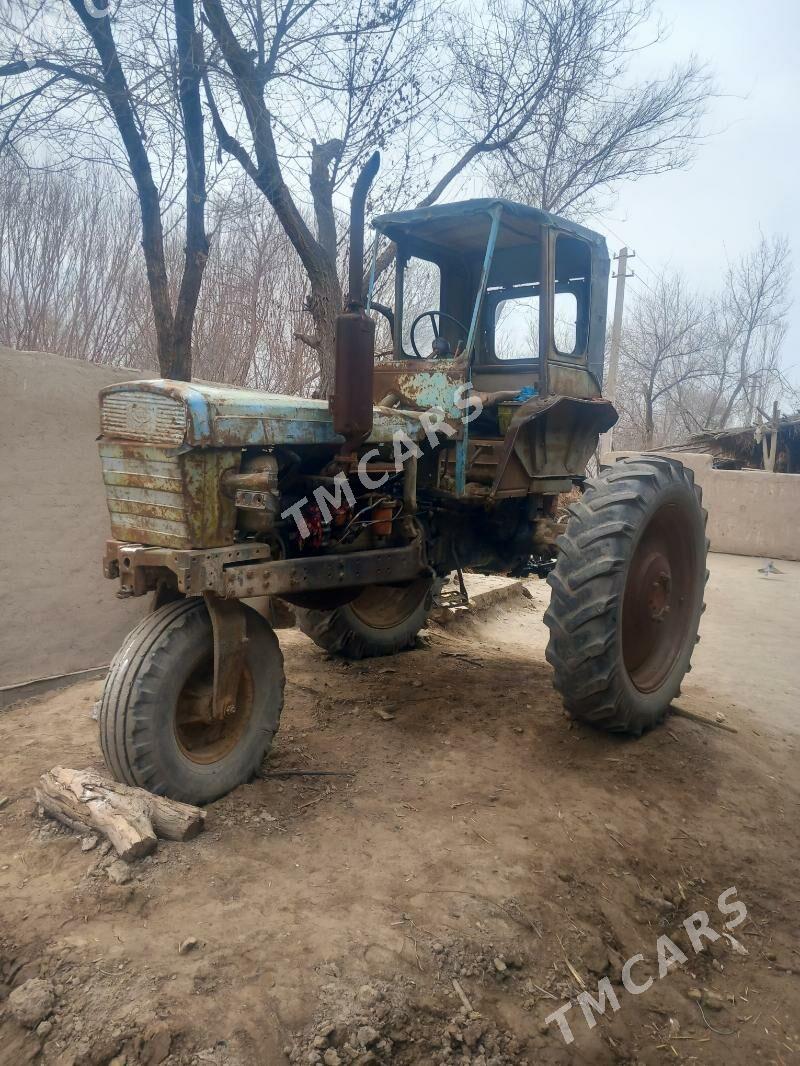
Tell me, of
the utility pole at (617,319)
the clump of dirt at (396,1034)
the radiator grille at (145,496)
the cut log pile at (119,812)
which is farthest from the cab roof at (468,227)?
the utility pole at (617,319)

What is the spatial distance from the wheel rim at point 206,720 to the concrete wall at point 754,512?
30.2ft

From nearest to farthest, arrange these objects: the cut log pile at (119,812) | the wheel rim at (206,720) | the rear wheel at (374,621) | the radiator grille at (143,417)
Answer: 1. the cut log pile at (119,812)
2. the radiator grille at (143,417)
3. the wheel rim at (206,720)
4. the rear wheel at (374,621)

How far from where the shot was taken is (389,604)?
5484 mm

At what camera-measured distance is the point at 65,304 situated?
875 cm

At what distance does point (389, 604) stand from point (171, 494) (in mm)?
2514

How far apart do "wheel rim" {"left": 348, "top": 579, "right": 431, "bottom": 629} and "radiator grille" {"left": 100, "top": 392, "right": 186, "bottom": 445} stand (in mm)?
2247

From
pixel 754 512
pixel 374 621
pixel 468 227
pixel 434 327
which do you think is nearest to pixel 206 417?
pixel 468 227

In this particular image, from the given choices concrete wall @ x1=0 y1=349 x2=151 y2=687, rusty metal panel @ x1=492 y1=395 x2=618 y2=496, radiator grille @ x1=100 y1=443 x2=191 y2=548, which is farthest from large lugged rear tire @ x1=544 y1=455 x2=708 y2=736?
concrete wall @ x1=0 y1=349 x2=151 y2=687

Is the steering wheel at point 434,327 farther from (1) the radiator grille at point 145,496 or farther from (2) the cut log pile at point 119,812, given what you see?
(2) the cut log pile at point 119,812

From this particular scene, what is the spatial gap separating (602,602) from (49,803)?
8.11 ft

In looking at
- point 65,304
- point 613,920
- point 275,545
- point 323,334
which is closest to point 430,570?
point 275,545

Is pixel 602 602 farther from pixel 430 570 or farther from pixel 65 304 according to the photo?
pixel 65 304

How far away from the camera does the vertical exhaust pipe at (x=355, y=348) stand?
3010 millimetres

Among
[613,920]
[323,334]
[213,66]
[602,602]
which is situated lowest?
[613,920]
